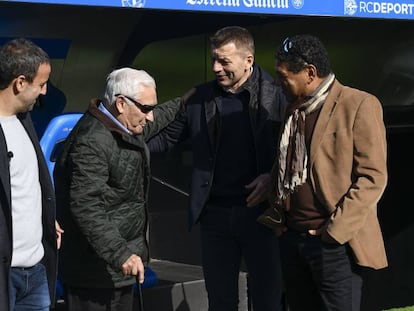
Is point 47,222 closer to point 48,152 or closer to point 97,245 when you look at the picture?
point 97,245

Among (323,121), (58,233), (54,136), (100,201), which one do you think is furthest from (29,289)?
(54,136)

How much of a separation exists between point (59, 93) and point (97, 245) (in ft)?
9.80

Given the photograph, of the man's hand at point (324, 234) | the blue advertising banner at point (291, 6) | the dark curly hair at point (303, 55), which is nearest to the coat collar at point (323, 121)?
the dark curly hair at point (303, 55)

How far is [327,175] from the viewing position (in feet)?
12.0

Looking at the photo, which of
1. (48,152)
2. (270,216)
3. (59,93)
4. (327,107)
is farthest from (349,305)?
(59,93)

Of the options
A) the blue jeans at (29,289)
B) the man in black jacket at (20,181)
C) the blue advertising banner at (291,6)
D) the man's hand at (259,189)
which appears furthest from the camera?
the blue advertising banner at (291,6)

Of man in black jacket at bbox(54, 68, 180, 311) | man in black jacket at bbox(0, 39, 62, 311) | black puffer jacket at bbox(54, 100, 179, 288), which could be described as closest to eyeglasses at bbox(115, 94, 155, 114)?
man in black jacket at bbox(54, 68, 180, 311)

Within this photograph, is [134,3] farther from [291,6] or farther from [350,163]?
[350,163]

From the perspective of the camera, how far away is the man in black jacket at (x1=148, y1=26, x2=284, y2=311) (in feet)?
13.8

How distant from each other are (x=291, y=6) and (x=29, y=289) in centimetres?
222

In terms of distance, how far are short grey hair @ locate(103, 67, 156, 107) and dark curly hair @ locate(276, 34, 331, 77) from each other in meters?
0.56

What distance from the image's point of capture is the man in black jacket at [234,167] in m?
4.21

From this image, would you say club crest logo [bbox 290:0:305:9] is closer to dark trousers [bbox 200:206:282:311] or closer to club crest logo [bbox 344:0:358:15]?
club crest logo [bbox 344:0:358:15]

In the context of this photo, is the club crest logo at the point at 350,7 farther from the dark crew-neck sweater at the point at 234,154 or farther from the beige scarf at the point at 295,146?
the beige scarf at the point at 295,146
